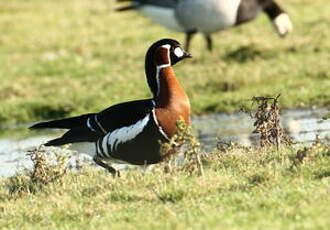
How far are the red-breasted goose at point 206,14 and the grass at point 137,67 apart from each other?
0.47m

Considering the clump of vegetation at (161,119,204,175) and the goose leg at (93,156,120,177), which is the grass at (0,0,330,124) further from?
the clump of vegetation at (161,119,204,175)

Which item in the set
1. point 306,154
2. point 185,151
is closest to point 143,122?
point 185,151

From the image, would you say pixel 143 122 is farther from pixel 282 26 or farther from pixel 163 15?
pixel 282 26

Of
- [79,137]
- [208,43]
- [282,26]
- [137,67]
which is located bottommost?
[79,137]

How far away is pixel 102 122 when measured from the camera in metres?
9.61

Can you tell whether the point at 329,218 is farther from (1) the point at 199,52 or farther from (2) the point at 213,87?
(1) the point at 199,52

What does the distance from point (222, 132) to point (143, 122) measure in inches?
172

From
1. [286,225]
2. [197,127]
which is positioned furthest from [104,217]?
[197,127]

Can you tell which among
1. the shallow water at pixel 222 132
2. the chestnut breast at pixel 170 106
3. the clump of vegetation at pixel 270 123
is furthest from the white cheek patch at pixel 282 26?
the chestnut breast at pixel 170 106

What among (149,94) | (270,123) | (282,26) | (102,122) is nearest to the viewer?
(270,123)

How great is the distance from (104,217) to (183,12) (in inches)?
554

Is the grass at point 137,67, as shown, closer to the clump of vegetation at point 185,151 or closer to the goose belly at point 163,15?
the goose belly at point 163,15

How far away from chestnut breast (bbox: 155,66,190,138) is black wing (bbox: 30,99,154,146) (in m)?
0.12

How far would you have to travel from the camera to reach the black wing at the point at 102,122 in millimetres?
9195
